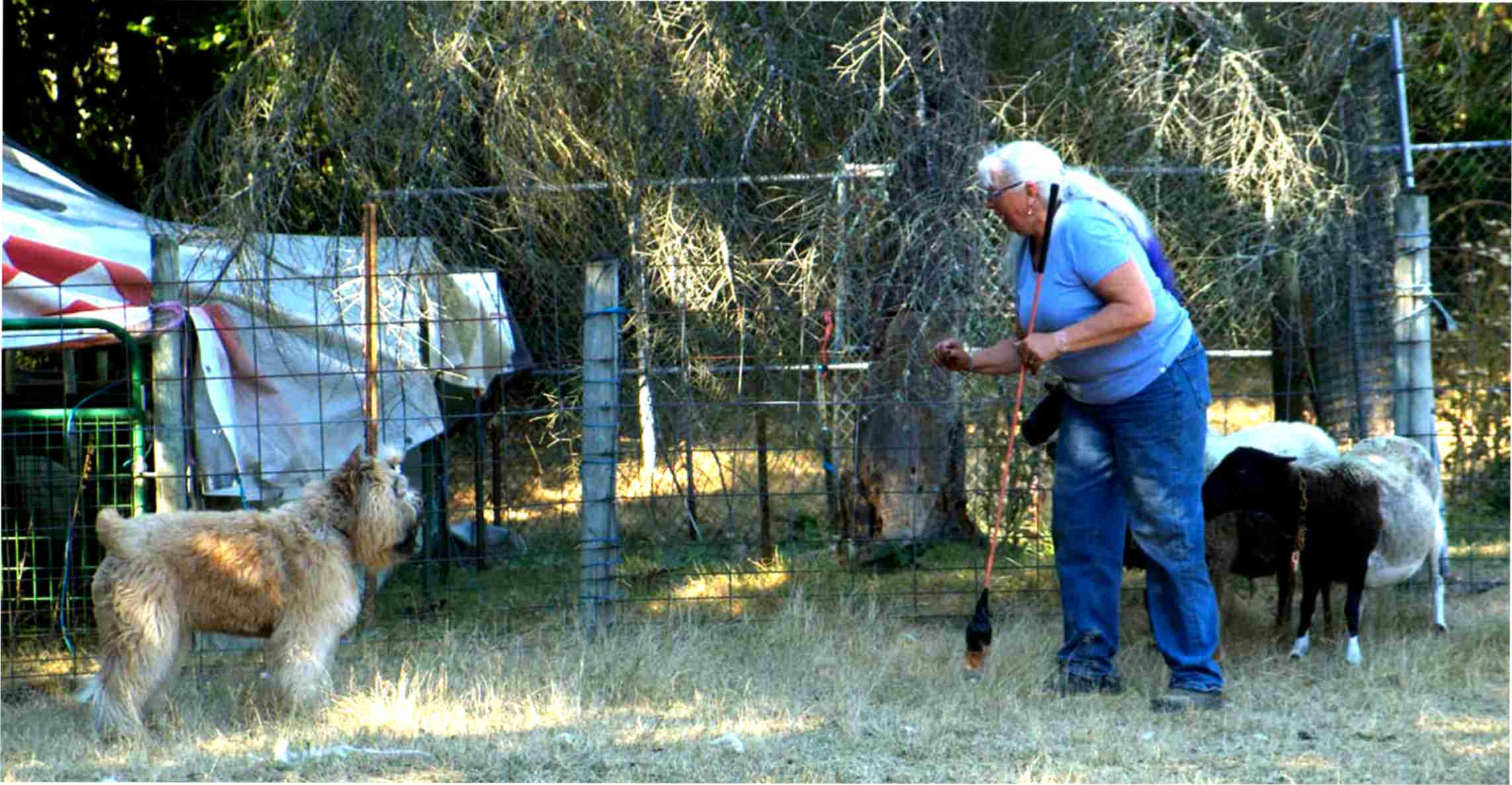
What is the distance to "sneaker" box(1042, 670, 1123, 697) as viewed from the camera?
19.0ft

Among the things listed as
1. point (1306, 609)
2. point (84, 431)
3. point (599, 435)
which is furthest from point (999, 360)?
point (84, 431)

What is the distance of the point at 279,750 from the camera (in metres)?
5.01

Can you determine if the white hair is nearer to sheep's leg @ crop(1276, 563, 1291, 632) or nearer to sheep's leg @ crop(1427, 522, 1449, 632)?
sheep's leg @ crop(1276, 563, 1291, 632)

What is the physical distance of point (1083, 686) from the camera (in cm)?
582

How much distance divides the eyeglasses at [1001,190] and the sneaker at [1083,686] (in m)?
1.92

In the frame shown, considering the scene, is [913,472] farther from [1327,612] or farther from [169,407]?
[169,407]

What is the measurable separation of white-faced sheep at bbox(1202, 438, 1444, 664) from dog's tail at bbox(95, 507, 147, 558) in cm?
431

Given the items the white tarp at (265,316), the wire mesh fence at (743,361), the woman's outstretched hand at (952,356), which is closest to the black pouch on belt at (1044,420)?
the woman's outstretched hand at (952,356)

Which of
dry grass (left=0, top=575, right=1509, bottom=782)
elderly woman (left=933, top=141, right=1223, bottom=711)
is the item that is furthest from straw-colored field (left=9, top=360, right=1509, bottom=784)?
elderly woman (left=933, top=141, right=1223, bottom=711)

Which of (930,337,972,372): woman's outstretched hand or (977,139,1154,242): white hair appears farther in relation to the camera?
(930,337,972,372): woman's outstretched hand

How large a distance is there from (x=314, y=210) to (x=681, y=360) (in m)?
1.98

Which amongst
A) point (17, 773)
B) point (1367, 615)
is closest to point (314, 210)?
point (17, 773)

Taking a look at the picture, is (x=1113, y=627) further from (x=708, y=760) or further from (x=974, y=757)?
(x=708, y=760)

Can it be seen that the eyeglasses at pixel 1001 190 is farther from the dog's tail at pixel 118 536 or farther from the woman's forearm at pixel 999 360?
the dog's tail at pixel 118 536
